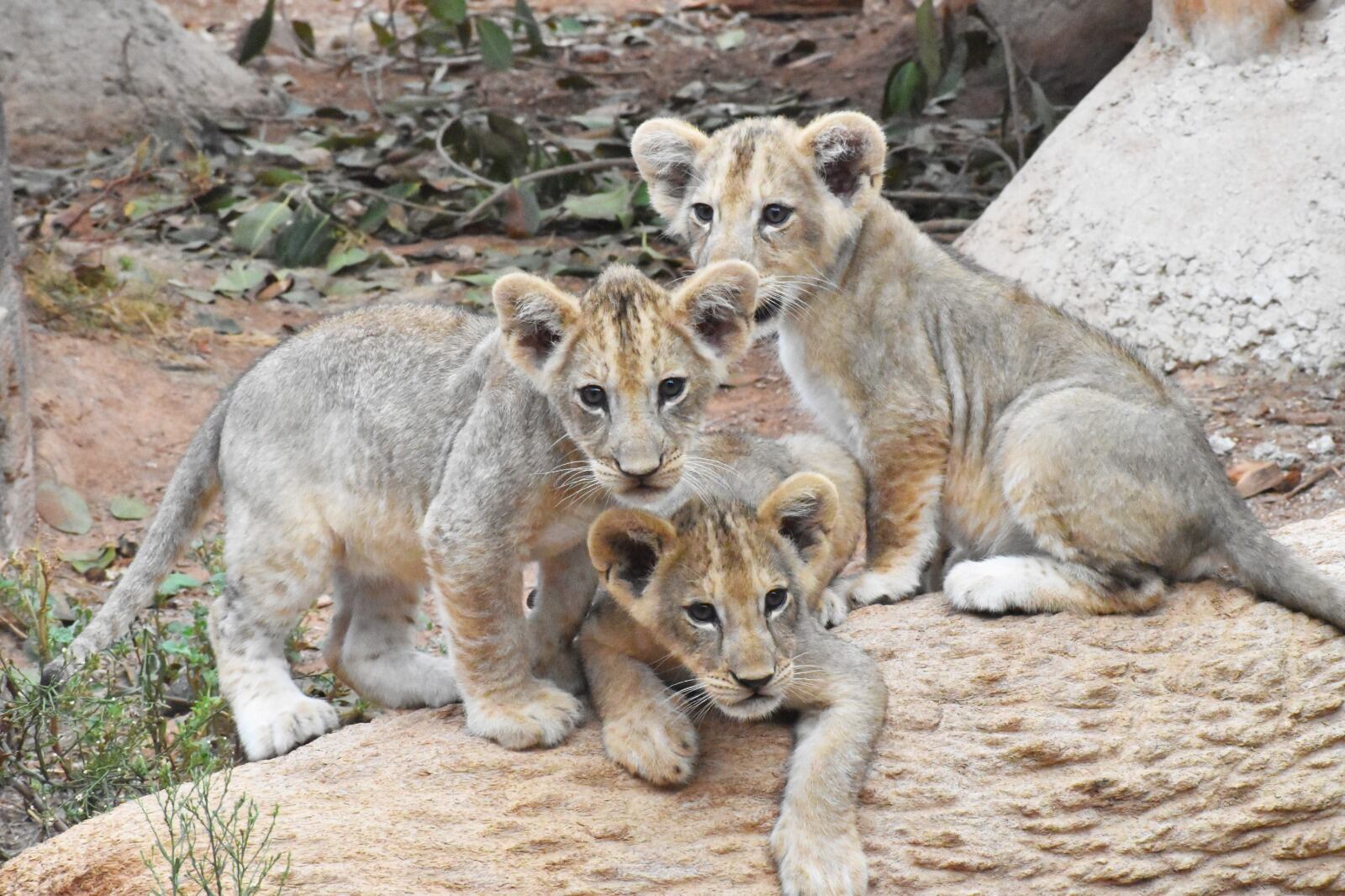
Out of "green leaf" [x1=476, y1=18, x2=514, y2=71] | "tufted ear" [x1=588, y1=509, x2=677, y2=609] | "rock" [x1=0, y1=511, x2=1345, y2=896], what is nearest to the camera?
"rock" [x1=0, y1=511, x2=1345, y2=896]

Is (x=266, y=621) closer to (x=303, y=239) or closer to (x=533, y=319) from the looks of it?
(x=533, y=319)

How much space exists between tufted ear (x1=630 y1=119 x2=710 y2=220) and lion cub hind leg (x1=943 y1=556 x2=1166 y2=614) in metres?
2.18

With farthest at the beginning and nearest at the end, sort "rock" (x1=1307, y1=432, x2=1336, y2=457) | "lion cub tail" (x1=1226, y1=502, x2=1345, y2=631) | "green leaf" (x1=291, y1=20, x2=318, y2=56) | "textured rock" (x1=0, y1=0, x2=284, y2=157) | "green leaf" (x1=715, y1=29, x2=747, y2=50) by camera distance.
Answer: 1. "green leaf" (x1=715, y1=29, x2=747, y2=50)
2. "green leaf" (x1=291, y1=20, x2=318, y2=56)
3. "textured rock" (x1=0, y1=0, x2=284, y2=157)
4. "rock" (x1=1307, y1=432, x2=1336, y2=457)
5. "lion cub tail" (x1=1226, y1=502, x2=1345, y2=631)

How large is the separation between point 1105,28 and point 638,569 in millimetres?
9265

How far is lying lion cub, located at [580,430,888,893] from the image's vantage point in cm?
501

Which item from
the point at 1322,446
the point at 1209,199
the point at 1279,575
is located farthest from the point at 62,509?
the point at 1322,446

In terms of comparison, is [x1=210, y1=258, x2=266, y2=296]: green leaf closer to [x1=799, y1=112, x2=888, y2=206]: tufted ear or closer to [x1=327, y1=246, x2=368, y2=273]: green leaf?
[x1=327, y1=246, x2=368, y2=273]: green leaf

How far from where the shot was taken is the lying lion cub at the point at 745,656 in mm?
5012

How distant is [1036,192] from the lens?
33.6 feet

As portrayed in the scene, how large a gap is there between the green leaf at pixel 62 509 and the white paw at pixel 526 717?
14.7ft

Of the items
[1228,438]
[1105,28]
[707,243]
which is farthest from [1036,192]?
[707,243]

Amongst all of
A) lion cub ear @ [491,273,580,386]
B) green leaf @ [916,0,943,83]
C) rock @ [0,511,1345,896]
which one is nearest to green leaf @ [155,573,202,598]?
rock @ [0,511,1345,896]

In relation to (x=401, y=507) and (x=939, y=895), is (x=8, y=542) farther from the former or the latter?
(x=939, y=895)

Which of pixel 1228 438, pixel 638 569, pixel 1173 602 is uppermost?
pixel 638 569
